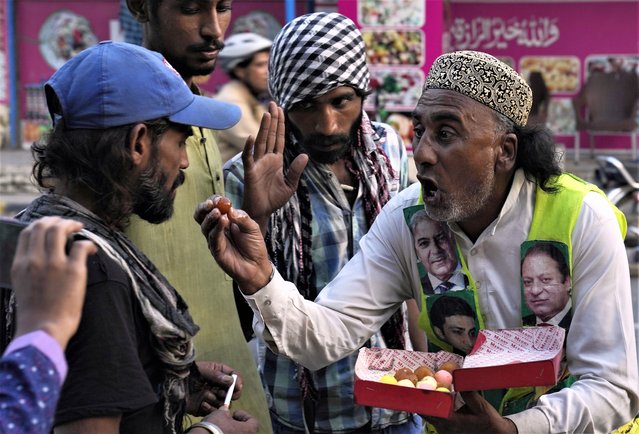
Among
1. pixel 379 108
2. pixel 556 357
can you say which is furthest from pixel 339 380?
pixel 379 108

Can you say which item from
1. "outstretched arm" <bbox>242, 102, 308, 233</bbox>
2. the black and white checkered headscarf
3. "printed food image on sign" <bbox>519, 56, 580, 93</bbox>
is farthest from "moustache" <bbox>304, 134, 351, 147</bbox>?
"printed food image on sign" <bbox>519, 56, 580, 93</bbox>

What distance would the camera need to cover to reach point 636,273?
372 inches

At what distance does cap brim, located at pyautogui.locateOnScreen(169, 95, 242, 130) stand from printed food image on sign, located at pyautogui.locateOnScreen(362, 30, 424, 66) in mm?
7486

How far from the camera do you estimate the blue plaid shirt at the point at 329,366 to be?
3.12 m

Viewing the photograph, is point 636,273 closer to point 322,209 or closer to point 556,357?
point 322,209

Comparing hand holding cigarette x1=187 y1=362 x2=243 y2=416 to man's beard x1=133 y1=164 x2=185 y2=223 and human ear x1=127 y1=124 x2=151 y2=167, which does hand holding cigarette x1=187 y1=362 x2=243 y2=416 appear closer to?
man's beard x1=133 y1=164 x2=185 y2=223

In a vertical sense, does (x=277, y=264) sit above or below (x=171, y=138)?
below

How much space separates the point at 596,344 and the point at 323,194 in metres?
1.10

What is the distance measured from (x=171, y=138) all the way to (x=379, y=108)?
746 centimetres

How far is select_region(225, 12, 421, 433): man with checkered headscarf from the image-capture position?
313 centimetres

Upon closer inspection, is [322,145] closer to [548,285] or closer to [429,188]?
[429,188]

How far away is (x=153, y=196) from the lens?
2238 mm

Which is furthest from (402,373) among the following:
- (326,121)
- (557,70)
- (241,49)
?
(557,70)

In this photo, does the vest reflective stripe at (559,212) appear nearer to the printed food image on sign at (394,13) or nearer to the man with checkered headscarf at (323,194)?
the man with checkered headscarf at (323,194)
